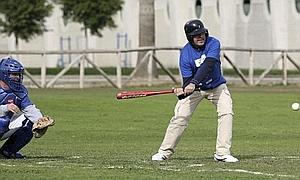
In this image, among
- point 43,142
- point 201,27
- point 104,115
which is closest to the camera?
point 201,27

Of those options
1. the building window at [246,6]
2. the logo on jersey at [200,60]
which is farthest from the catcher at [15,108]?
the building window at [246,6]

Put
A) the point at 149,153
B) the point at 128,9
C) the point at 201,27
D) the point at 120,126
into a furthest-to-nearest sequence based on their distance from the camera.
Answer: the point at 128,9 → the point at 120,126 → the point at 149,153 → the point at 201,27

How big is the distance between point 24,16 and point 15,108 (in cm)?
4216

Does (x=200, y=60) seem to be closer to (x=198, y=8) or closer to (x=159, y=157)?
(x=159, y=157)

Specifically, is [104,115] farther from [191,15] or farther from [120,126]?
[191,15]

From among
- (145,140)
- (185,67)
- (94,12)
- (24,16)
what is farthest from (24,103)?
(94,12)

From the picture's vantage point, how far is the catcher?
13445 millimetres

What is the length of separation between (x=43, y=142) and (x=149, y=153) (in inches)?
122

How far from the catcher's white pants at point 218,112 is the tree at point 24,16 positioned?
138 feet

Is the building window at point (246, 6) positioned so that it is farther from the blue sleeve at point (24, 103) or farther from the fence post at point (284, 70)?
the blue sleeve at point (24, 103)

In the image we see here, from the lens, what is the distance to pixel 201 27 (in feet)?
44.3

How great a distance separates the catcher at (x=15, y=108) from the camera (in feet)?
44.1

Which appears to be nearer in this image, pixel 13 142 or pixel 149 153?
pixel 13 142

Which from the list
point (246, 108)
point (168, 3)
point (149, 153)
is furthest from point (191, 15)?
point (149, 153)
